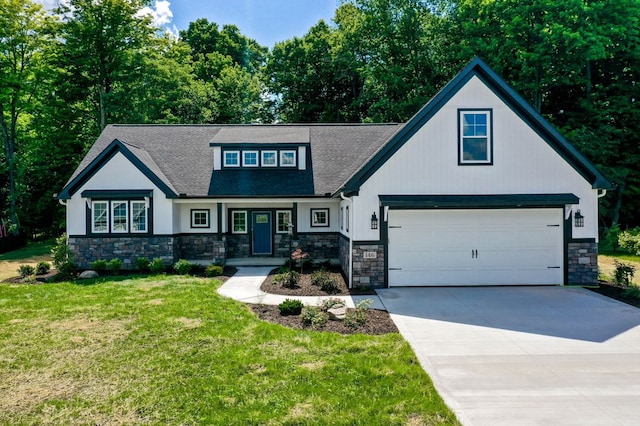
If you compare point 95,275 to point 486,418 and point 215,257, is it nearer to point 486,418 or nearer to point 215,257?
point 215,257

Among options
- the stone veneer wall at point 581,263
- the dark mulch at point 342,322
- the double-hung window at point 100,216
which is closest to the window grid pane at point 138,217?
the double-hung window at point 100,216

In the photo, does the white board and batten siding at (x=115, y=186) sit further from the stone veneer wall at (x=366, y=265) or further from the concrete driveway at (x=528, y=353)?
the concrete driveway at (x=528, y=353)

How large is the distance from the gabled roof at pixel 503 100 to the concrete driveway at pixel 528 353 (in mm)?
3354

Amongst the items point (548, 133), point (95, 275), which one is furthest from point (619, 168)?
point (95, 275)

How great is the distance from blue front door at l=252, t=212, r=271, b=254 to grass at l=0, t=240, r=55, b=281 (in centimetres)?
895

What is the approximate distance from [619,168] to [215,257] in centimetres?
2310

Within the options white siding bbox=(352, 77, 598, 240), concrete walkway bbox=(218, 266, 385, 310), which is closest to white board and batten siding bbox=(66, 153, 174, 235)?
concrete walkway bbox=(218, 266, 385, 310)

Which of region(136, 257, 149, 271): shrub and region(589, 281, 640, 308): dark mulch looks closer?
region(589, 281, 640, 308): dark mulch

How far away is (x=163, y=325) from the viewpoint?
752cm

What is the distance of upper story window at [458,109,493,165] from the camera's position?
1076 cm

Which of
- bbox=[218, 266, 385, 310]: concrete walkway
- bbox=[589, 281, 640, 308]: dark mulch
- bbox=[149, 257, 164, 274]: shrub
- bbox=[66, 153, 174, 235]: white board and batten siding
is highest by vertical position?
bbox=[66, 153, 174, 235]: white board and batten siding

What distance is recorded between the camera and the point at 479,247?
11023 mm

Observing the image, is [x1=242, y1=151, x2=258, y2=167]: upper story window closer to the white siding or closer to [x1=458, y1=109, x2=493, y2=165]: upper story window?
the white siding

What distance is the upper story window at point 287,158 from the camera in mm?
16594
